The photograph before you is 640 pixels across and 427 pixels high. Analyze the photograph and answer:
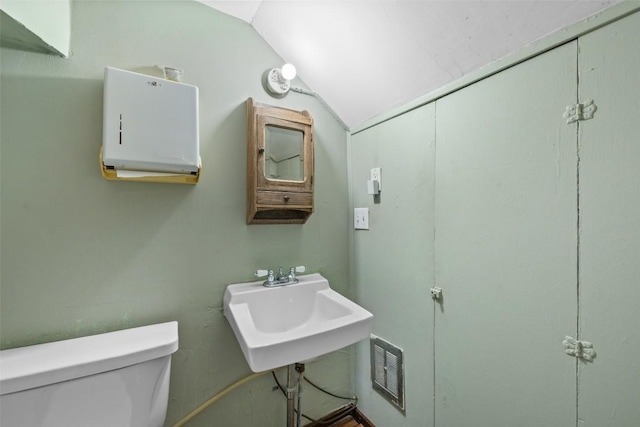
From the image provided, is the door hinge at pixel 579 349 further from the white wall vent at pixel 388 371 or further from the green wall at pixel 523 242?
the white wall vent at pixel 388 371

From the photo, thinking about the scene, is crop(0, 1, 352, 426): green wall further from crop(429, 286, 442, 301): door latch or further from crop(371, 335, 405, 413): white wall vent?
crop(429, 286, 442, 301): door latch

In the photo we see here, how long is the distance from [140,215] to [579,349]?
150cm

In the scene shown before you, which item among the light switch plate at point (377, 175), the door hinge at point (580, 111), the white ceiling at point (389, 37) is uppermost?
the white ceiling at point (389, 37)

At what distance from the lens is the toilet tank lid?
0.70m

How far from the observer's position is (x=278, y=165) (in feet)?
4.01

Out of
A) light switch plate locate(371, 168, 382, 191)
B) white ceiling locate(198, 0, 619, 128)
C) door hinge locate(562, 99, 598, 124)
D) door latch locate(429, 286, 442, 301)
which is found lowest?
door latch locate(429, 286, 442, 301)

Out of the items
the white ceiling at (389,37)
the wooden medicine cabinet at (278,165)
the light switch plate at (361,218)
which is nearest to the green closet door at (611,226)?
the white ceiling at (389,37)

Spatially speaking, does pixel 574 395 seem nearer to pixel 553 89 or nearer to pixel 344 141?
pixel 553 89

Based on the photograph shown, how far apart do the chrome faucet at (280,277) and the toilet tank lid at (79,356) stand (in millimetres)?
403

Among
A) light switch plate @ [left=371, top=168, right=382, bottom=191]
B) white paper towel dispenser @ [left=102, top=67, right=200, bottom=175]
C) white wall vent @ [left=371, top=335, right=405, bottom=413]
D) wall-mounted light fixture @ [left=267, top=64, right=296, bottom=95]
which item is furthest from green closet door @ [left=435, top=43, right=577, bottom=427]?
white paper towel dispenser @ [left=102, top=67, right=200, bottom=175]

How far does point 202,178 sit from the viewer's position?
3.69 feet

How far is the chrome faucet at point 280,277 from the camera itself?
120cm

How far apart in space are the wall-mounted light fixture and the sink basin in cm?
96

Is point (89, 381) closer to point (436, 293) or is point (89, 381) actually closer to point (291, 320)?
point (291, 320)
